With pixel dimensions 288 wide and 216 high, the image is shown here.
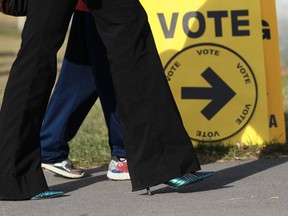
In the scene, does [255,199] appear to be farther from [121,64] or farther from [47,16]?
[47,16]

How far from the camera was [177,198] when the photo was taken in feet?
15.3

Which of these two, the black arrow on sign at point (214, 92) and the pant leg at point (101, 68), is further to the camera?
the black arrow on sign at point (214, 92)

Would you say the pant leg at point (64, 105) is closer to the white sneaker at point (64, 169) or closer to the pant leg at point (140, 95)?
the white sneaker at point (64, 169)

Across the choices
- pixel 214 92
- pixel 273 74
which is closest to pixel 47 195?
pixel 214 92

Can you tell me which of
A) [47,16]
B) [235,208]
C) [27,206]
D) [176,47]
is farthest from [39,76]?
[176,47]

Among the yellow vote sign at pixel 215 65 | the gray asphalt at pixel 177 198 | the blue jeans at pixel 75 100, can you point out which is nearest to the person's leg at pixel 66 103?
the blue jeans at pixel 75 100

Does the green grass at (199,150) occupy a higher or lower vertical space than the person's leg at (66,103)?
lower

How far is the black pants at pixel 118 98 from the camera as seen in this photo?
181 inches

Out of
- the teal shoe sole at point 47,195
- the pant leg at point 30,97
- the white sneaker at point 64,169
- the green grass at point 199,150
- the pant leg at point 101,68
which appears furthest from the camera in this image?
the green grass at point 199,150

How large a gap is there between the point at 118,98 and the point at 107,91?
539 millimetres

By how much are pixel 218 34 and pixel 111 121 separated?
1097 millimetres

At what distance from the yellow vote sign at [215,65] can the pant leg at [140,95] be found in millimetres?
1333

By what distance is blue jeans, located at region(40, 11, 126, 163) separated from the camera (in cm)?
527

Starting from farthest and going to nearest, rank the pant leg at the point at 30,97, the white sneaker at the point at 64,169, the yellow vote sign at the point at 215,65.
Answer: the yellow vote sign at the point at 215,65 < the white sneaker at the point at 64,169 < the pant leg at the point at 30,97
